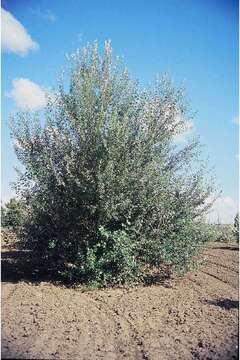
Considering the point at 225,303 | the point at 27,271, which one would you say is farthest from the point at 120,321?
the point at 27,271

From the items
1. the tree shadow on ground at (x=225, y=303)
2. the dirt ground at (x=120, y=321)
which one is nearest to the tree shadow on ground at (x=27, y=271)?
the dirt ground at (x=120, y=321)

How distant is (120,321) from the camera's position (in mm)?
7840

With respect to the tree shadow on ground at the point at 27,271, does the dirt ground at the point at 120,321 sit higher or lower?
lower

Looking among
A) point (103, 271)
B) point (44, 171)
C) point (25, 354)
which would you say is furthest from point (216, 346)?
point (44, 171)

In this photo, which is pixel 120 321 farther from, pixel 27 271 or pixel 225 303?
pixel 27 271

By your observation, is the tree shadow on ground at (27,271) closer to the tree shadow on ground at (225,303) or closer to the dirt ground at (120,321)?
the dirt ground at (120,321)

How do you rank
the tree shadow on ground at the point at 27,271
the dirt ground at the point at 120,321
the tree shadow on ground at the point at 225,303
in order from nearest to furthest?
1. the dirt ground at the point at 120,321
2. the tree shadow on ground at the point at 225,303
3. the tree shadow on ground at the point at 27,271

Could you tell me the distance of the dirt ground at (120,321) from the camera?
6273 millimetres

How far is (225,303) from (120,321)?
2770 mm

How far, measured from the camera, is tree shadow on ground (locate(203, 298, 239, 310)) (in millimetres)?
9041

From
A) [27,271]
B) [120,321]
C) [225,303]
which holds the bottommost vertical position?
[120,321]

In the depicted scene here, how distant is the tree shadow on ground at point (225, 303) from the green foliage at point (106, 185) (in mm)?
2154

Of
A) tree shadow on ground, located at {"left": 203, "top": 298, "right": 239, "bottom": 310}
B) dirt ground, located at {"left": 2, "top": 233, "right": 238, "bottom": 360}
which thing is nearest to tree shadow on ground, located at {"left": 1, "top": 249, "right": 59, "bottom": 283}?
dirt ground, located at {"left": 2, "top": 233, "right": 238, "bottom": 360}

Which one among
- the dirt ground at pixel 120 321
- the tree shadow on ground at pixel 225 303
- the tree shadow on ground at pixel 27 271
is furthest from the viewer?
the tree shadow on ground at pixel 27 271
